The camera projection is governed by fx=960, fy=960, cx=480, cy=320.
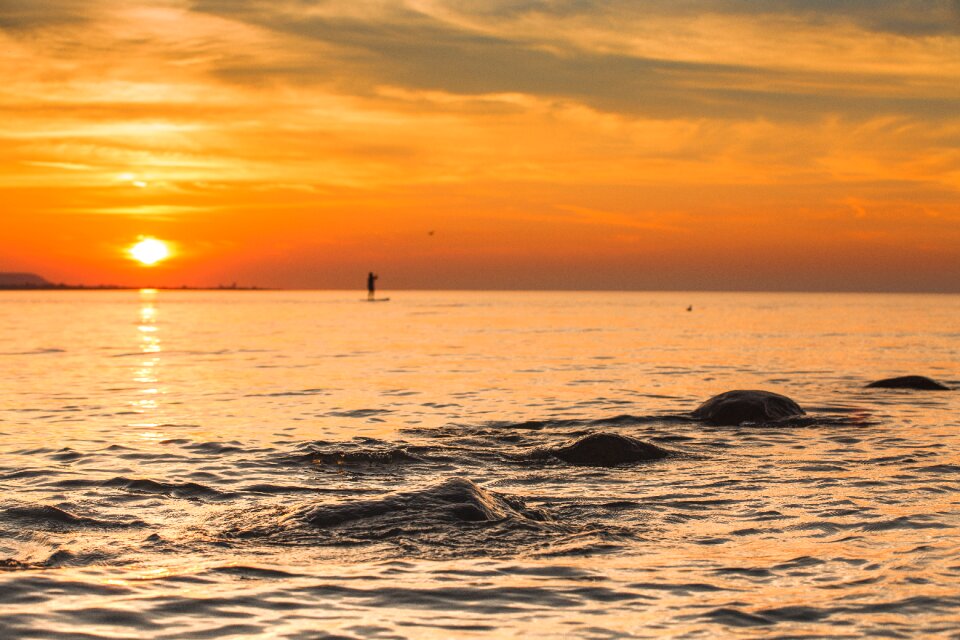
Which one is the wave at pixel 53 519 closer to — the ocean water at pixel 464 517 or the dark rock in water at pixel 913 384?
the ocean water at pixel 464 517

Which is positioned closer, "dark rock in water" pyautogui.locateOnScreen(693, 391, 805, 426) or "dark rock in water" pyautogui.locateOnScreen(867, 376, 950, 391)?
"dark rock in water" pyautogui.locateOnScreen(693, 391, 805, 426)

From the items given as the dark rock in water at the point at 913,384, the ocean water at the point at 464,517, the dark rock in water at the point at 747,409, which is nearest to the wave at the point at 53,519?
the ocean water at the point at 464,517

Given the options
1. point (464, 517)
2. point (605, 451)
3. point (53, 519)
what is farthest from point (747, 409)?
point (53, 519)

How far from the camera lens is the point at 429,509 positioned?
11.8 meters

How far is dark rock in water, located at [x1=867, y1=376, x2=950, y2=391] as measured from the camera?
29.8 m

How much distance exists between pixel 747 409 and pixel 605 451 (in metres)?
6.64

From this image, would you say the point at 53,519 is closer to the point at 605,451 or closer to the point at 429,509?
the point at 429,509

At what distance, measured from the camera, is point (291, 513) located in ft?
39.5

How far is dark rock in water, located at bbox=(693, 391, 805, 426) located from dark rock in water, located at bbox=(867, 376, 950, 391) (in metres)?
9.13

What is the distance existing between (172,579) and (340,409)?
Result: 653 inches

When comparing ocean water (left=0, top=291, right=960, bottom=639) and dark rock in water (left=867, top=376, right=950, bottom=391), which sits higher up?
dark rock in water (left=867, top=376, right=950, bottom=391)

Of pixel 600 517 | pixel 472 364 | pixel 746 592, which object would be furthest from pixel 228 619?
pixel 472 364

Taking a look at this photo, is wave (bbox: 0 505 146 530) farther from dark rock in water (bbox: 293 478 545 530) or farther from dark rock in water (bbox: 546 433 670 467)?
dark rock in water (bbox: 546 433 670 467)

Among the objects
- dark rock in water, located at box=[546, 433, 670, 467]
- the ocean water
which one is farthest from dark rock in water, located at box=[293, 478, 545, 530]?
dark rock in water, located at box=[546, 433, 670, 467]
